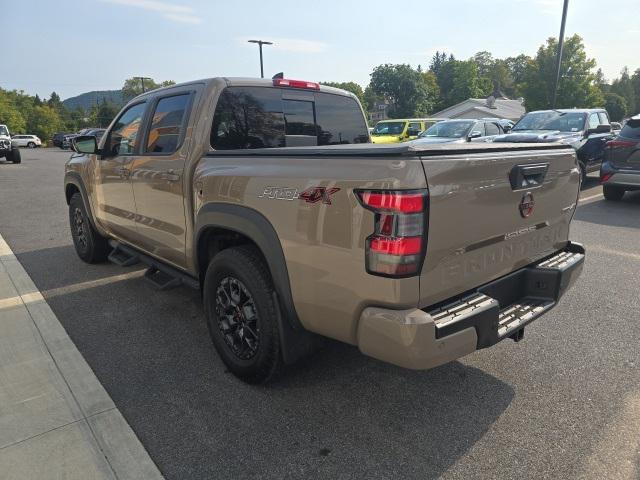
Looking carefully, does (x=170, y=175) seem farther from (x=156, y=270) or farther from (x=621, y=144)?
(x=621, y=144)

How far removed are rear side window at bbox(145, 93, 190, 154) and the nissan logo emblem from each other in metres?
2.38

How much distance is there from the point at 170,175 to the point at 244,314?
128 centimetres

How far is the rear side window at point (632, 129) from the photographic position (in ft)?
27.1

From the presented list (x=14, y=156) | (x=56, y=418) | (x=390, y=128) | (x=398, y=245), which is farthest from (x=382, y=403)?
(x=14, y=156)

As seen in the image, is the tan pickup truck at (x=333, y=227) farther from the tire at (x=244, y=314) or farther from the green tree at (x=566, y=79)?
the green tree at (x=566, y=79)

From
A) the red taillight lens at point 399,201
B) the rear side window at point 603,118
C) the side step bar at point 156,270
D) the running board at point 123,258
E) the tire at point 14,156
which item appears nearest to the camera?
the red taillight lens at point 399,201

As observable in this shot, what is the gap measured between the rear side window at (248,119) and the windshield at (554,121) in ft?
30.0

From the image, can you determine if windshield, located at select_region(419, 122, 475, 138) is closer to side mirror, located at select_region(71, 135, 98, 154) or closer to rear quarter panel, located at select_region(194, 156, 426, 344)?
side mirror, located at select_region(71, 135, 98, 154)

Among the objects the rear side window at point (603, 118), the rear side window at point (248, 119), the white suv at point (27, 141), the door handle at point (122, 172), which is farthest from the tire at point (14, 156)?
the white suv at point (27, 141)

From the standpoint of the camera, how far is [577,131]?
10156 mm

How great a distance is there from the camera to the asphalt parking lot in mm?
2217

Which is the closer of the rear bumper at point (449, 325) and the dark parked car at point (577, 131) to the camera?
the rear bumper at point (449, 325)

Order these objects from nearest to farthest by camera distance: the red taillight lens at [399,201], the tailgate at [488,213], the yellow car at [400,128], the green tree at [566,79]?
the red taillight lens at [399,201], the tailgate at [488,213], the yellow car at [400,128], the green tree at [566,79]

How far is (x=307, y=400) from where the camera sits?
2.72 metres
